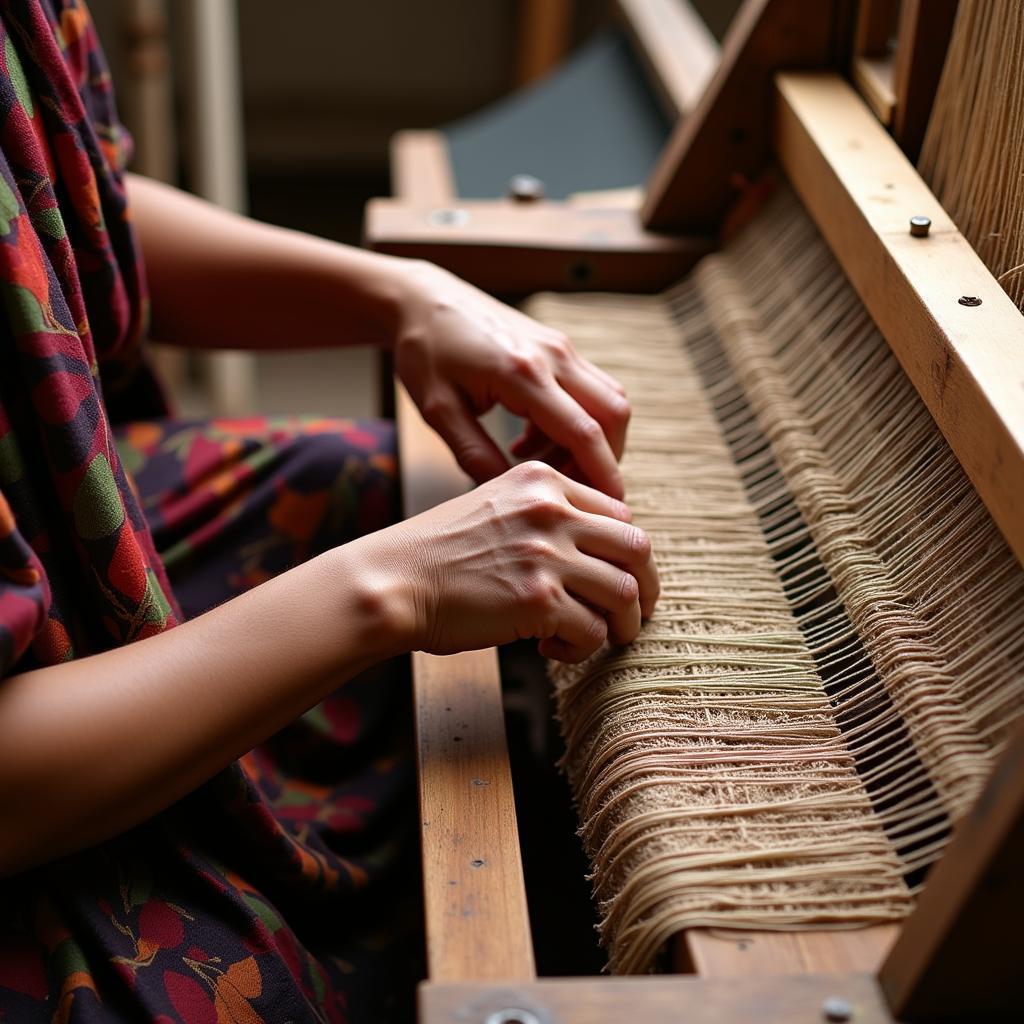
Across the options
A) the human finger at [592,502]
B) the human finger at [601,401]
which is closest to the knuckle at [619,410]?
the human finger at [601,401]

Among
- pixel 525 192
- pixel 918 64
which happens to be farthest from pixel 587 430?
pixel 525 192

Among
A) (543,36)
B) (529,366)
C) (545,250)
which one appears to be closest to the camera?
(529,366)

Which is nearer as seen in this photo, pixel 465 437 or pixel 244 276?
pixel 465 437

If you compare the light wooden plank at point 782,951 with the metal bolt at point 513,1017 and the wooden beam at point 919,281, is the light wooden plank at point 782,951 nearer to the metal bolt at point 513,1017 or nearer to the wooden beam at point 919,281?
the metal bolt at point 513,1017

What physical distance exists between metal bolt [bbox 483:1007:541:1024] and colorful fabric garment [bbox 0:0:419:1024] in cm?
21

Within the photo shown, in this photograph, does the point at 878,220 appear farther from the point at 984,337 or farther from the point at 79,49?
the point at 79,49

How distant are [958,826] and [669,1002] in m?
0.13

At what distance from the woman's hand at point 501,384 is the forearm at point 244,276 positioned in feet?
0.24

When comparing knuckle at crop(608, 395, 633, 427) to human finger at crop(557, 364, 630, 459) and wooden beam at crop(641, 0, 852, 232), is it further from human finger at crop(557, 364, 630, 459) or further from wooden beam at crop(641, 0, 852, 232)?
wooden beam at crop(641, 0, 852, 232)

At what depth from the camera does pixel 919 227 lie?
2.32ft

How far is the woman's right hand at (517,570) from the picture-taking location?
A: 642 mm

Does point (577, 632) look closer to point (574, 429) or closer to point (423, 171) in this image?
point (574, 429)

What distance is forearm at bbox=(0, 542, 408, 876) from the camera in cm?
56

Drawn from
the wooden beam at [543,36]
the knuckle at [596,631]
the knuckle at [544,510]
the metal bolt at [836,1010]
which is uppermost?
the knuckle at [544,510]
